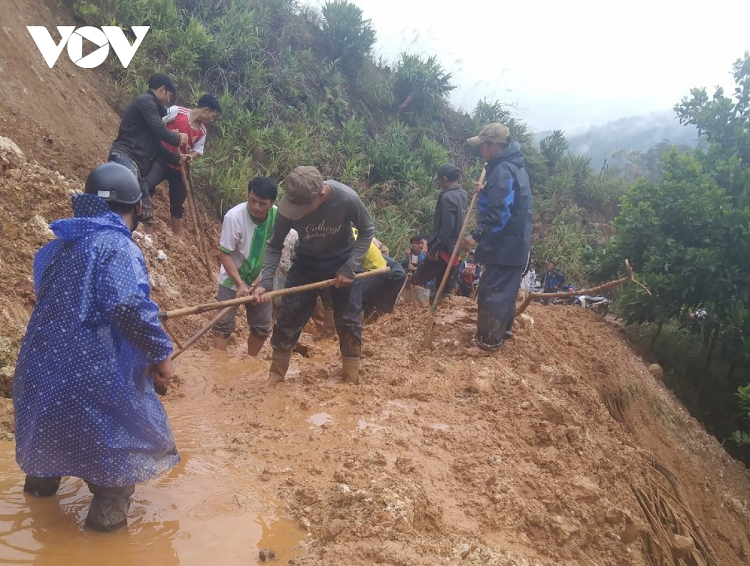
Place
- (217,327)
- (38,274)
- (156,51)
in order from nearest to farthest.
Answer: (38,274) → (217,327) → (156,51)

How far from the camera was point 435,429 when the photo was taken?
3.88 metres

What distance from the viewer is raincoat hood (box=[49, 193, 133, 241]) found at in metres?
2.45

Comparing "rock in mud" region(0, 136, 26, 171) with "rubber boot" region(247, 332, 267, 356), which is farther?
"rock in mud" region(0, 136, 26, 171)

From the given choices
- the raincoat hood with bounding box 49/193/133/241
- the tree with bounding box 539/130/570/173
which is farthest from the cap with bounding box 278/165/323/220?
the tree with bounding box 539/130/570/173

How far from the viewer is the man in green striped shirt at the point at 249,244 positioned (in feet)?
15.4

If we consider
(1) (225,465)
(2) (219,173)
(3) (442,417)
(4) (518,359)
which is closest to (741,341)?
(4) (518,359)

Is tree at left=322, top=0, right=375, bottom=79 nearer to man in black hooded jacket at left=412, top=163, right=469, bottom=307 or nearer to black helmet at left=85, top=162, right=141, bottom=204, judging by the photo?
man in black hooded jacket at left=412, top=163, right=469, bottom=307

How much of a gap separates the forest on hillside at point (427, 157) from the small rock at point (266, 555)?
513cm

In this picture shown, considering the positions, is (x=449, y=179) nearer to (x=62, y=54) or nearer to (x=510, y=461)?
(x=510, y=461)

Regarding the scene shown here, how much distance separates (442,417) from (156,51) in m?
8.24

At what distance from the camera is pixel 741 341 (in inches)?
280

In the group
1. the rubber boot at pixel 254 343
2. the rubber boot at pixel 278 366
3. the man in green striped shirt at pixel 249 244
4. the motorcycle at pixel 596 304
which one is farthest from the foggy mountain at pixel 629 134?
the rubber boot at pixel 278 366

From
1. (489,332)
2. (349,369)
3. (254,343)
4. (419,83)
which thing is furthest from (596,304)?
(419,83)

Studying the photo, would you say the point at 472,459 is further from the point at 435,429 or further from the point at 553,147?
the point at 553,147
